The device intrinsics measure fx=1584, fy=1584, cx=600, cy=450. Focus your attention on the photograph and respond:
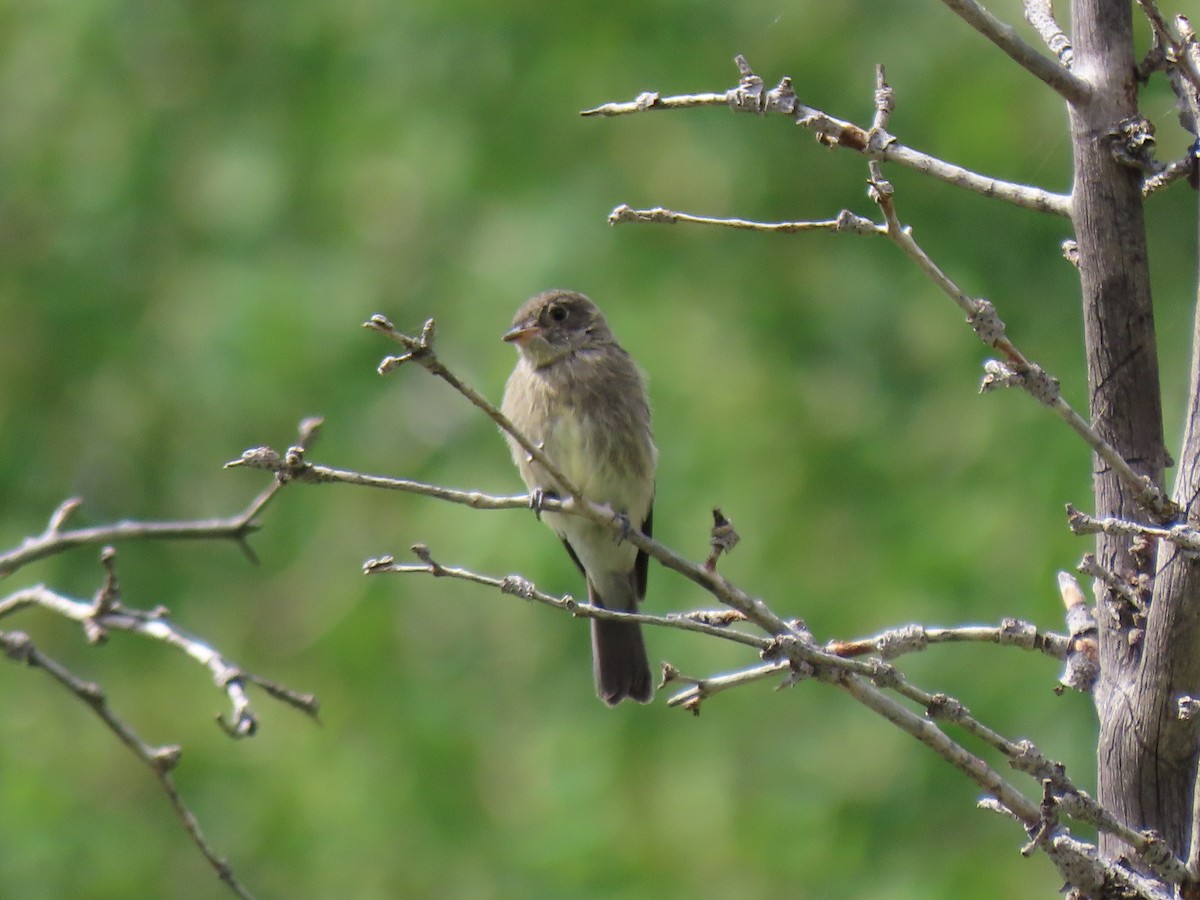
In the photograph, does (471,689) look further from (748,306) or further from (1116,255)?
(1116,255)

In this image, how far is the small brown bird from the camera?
5.36m

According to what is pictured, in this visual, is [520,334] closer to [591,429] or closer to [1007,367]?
[591,429]

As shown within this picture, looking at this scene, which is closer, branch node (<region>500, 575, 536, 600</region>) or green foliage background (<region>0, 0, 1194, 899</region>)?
branch node (<region>500, 575, 536, 600</region>)

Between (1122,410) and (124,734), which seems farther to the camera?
(124,734)

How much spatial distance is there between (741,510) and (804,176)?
175 centimetres

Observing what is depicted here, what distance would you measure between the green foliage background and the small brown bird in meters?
0.56

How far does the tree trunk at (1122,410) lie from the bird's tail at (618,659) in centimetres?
352

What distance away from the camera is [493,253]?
7867 millimetres

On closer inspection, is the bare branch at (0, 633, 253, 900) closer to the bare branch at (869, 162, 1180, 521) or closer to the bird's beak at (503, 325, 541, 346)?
the bare branch at (869, 162, 1180, 521)

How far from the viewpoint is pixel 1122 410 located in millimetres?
2352

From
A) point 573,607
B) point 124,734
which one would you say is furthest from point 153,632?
point 573,607

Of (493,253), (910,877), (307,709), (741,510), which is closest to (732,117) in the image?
(493,253)

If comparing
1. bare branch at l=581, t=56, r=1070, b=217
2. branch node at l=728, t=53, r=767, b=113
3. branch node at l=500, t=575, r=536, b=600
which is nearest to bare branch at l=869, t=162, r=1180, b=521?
bare branch at l=581, t=56, r=1070, b=217

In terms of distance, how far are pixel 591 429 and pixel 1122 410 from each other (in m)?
3.12
